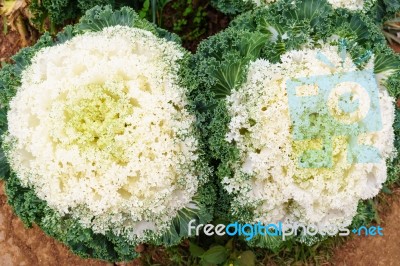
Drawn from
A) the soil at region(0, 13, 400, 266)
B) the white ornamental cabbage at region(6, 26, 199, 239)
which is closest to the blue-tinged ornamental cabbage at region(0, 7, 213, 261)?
the white ornamental cabbage at region(6, 26, 199, 239)

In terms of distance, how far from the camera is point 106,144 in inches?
108

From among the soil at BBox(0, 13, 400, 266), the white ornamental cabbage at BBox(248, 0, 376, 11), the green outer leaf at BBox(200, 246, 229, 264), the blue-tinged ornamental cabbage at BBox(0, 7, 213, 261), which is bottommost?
the soil at BBox(0, 13, 400, 266)

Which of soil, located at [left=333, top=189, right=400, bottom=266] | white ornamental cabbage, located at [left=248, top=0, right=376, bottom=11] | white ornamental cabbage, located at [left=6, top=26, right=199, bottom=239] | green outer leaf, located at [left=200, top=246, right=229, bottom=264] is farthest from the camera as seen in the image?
soil, located at [left=333, top=189, right=400, bottom=266]

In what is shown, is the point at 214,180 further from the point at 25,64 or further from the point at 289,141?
the point at 25,64

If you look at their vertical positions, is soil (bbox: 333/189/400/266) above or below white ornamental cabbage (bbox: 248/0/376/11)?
below

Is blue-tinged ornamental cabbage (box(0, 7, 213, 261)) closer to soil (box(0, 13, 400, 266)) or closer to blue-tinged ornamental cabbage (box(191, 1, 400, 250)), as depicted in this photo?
blue-tinged ornamental cabbage (box(191, 1, 400, 250))

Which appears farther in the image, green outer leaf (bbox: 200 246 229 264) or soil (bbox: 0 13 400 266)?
soil (bbox: 0 13 400 266)

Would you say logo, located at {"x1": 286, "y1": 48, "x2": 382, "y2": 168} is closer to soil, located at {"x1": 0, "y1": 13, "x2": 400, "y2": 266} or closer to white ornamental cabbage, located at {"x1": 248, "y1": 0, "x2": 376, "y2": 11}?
white ornamental cabbage, located at {"x1": 248, "y1": 0, "x2": 376, "y2": 11}

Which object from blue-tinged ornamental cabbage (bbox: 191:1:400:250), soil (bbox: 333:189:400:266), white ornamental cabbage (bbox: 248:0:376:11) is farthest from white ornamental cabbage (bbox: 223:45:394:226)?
soil (bbox: 333:189:400:266)

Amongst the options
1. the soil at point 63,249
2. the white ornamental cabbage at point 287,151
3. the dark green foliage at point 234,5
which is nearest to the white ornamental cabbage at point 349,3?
the dark green foliage at point 234,5

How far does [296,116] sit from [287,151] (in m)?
0.20

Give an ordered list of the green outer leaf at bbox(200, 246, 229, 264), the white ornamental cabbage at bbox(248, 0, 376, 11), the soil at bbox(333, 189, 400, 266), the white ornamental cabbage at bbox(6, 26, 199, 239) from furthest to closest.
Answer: the soil at bbox(333, 189, 400, 266), the green outer leaf at bbox(200, 246, 229, 264), the white ornamental cabbage at bbox(248, 0, 376, 11), the white ornamental cabbage at bbox(6, 26, 199, 239)

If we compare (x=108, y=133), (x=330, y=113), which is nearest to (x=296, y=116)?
(x=330, y=113)

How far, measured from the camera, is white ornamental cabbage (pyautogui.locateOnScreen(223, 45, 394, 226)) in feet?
9.21
